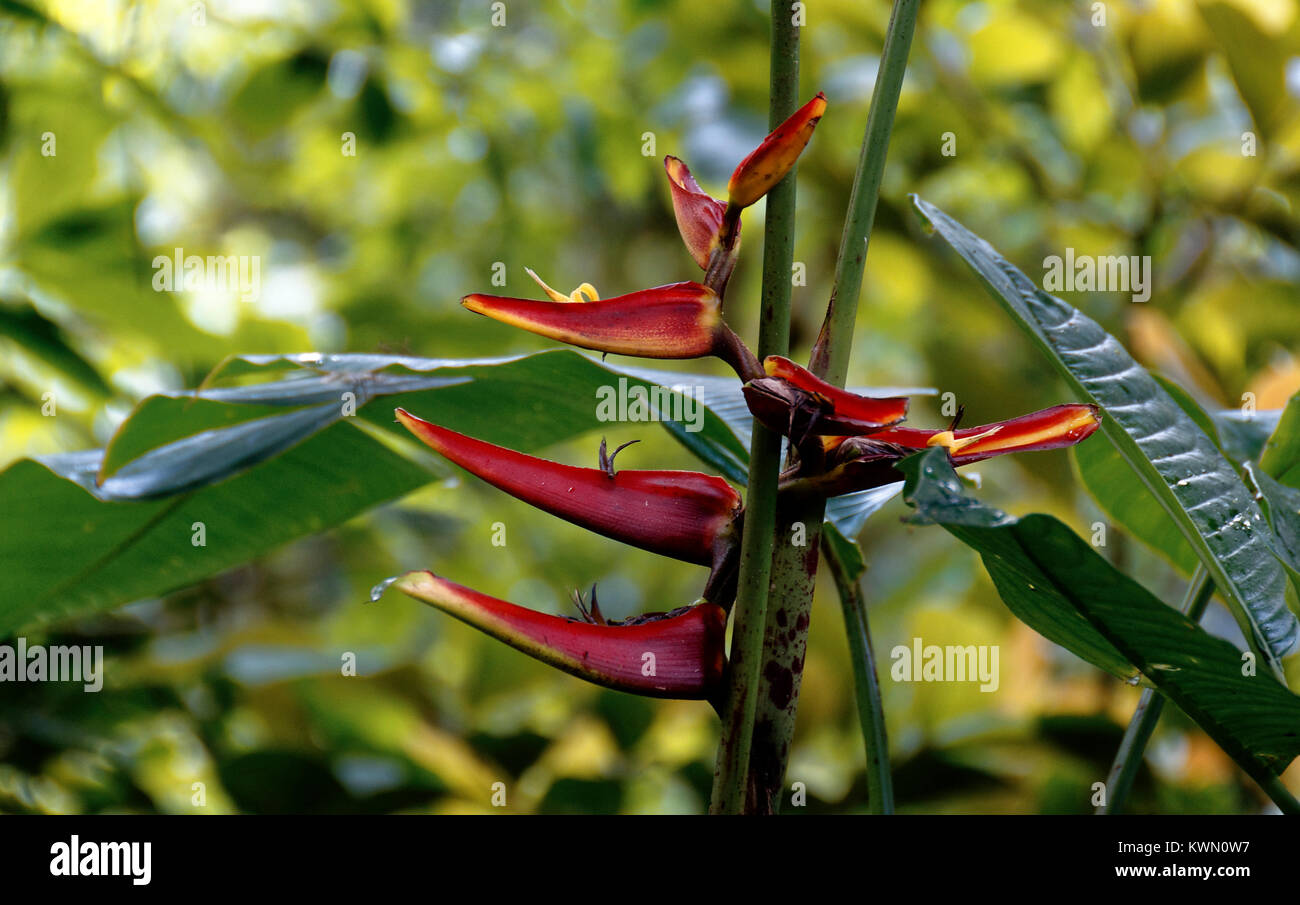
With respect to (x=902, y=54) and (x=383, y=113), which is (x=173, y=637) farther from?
(x=902, y=54)

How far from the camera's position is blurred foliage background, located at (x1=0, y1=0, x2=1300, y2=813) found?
784 mm

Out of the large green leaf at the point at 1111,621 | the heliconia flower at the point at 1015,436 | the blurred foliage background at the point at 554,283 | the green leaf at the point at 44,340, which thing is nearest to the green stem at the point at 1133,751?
the large green leaf at the point at 1111,621

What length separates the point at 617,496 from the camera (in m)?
0.25

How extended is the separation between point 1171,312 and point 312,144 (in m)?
1.07

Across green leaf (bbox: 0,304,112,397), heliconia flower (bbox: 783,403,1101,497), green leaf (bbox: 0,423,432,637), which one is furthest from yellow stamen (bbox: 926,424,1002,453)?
green leaf (bbox: 0,304,112,397)

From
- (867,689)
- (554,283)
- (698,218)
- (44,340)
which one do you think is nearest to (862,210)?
(698,218)

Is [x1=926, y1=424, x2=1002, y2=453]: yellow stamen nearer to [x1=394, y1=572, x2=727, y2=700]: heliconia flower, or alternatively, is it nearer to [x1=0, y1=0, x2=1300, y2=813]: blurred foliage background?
[x1=394, y1=572, x2=727, y2=700]: heliconia flower

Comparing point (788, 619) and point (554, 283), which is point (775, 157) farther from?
point (554, 283)

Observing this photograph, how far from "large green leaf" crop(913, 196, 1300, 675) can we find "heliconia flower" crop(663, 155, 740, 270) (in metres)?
0.11

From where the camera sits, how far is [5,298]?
82 cm

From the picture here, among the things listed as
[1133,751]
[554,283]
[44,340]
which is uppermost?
[554,283]

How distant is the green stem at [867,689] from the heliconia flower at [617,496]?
0.46ft

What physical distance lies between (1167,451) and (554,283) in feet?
4.33
